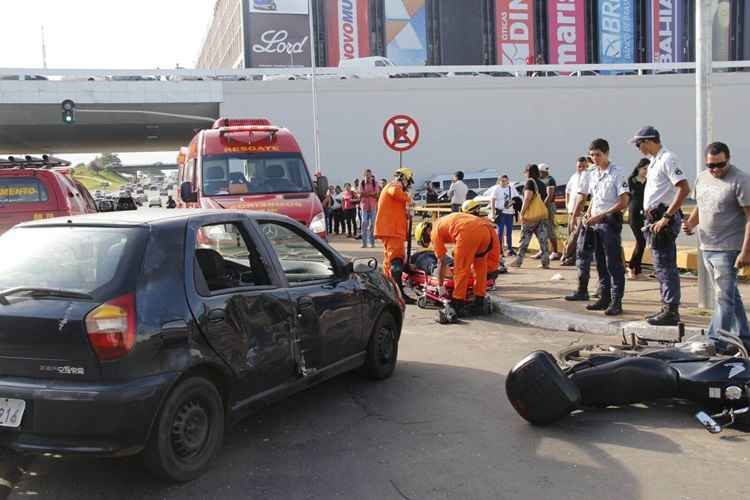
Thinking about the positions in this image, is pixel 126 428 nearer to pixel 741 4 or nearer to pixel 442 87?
pixel 442 87

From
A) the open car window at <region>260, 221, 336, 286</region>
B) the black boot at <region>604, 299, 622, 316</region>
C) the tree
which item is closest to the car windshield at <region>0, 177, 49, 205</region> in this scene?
the open car window at <region>260, 221, 336, 286</region>

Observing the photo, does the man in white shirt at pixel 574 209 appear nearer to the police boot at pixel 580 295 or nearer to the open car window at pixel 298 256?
the police boot at pixel 580 295

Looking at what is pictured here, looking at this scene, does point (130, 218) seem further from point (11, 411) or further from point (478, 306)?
point (478, 306)

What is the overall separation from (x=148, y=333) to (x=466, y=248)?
4.89 meters

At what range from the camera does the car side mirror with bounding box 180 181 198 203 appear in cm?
1081

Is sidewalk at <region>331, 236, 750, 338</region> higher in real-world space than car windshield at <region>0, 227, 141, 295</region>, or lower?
lower

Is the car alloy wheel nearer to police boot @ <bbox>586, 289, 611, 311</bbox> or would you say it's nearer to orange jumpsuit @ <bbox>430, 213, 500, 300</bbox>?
orange jumpsuit @ <bbox>430, 213, 500, 300</bbox>

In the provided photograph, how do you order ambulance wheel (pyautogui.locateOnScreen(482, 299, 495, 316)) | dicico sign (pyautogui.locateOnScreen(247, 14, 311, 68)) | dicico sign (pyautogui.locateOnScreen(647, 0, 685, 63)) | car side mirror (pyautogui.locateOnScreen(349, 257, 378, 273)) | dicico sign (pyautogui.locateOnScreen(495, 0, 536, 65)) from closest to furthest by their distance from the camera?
car side mirror (pyautogui.locateOnScreen(349, 257, 378, 273)) → ambulance wheel (pyautogui.locateOnScreen(482, 299, 495, 316)) → dicico sign (pyautogui.locateOnScreen(247, 14, 311, 68)) → dicico sign (pyautogui.locateOnScreen(495, 0, 536, 65)) → dicico sign (pyautogui.locateOnScreen(647, 0, 685, 63))

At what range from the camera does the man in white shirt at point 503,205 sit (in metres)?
13.5

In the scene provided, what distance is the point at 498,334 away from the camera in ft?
25.2

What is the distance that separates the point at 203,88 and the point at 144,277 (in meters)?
27.6

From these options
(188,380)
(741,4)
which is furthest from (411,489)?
(741,4)

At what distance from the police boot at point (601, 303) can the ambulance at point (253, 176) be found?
4.41m

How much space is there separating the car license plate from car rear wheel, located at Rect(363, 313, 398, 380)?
2796 mm
